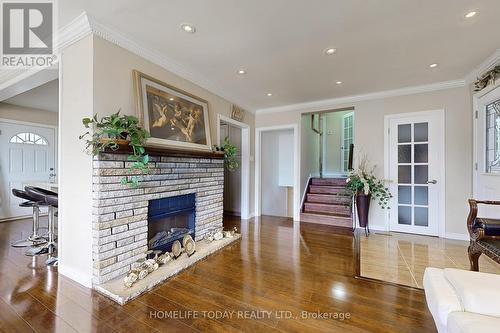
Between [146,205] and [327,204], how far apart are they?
378 centimetres

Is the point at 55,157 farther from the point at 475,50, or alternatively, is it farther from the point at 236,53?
the point at 475,50

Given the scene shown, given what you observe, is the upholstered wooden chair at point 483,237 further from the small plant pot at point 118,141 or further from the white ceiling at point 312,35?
the small plant pot at point 118,141

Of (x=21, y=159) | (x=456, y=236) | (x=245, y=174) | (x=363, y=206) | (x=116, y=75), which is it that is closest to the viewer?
(x=116, y=75)

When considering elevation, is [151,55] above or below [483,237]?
above

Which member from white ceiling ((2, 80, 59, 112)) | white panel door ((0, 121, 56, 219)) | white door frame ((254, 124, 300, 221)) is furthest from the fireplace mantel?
white panel door ((0, 121, 56, 219))

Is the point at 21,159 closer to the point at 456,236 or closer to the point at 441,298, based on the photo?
the point at 441,298

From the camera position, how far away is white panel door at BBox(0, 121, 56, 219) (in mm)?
4543

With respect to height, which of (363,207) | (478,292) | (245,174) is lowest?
(363,207)

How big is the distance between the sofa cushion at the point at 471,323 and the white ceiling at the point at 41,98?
5.16m

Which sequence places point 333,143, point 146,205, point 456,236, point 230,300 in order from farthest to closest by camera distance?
point 333,143 → point 456,236 → point 146,205 → point 230,300

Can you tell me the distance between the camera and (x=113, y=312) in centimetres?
174

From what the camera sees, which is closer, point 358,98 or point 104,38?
point 104,38

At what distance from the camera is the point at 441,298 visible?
112 centimetres

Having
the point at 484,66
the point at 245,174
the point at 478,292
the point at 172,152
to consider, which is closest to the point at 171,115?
the point at 172,152
